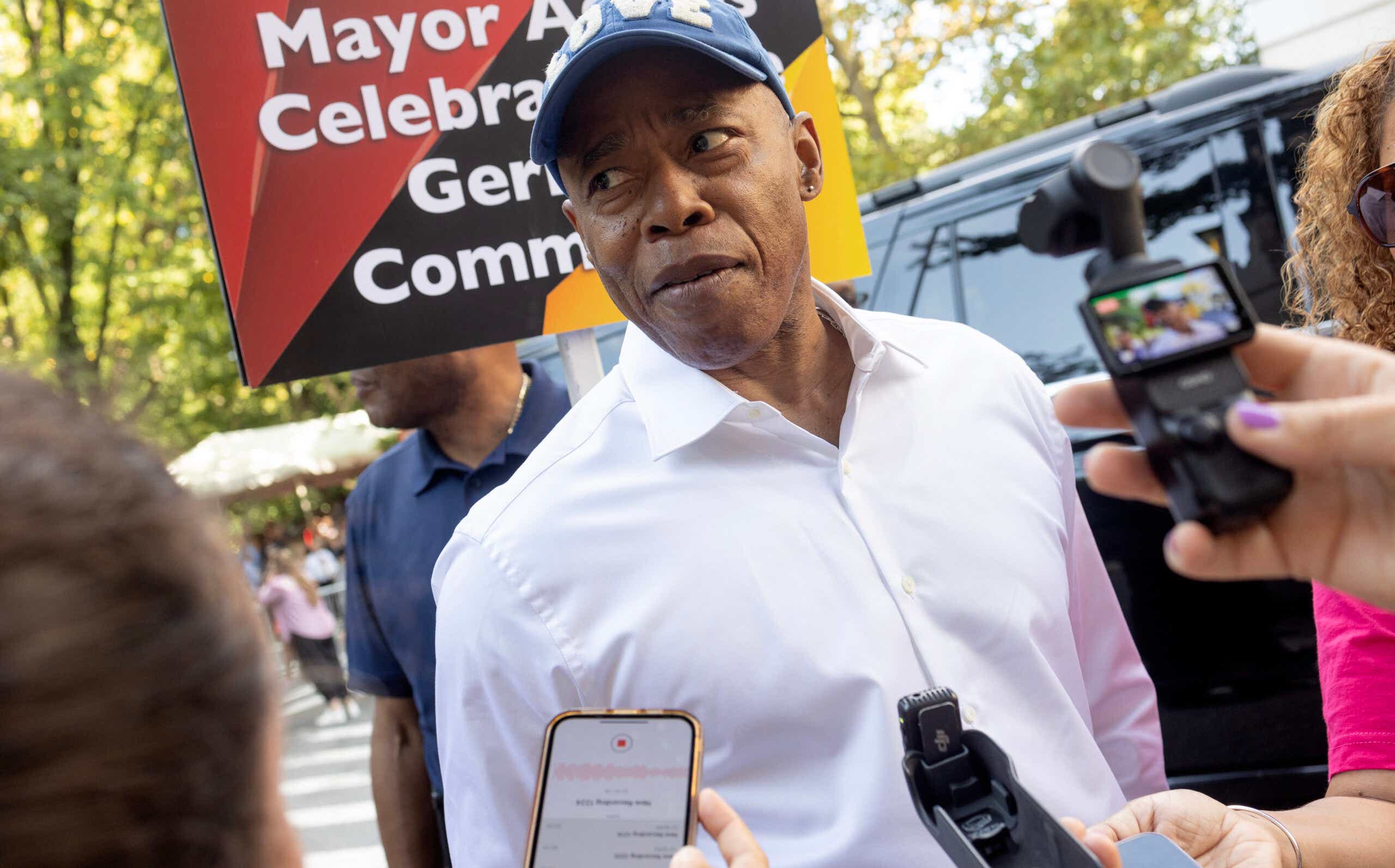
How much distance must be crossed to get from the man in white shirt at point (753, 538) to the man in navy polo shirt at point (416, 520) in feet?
3.05

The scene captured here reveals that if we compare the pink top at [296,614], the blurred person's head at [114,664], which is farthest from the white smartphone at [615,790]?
the pink top at [296,614]

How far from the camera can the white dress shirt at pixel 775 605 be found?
5.01ft

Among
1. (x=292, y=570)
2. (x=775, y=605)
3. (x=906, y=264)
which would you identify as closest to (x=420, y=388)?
(x=775, y=605)

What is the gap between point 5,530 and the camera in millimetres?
646

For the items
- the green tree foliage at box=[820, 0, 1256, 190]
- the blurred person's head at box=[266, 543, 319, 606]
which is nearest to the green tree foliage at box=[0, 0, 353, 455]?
the blurred person's head at box=[266, 543, 319, 606]

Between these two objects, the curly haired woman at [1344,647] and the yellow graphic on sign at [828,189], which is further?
the yellow graphic on sign at [828,189]

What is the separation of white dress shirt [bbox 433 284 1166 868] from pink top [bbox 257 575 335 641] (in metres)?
8.54

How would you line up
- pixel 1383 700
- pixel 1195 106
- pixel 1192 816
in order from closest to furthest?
pixel 1192 816
pixel 1383 700
pixel 1195 106

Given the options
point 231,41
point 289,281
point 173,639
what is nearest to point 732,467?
point 289,281

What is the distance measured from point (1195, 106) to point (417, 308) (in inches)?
103

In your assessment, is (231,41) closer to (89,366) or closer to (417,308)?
(417,308)

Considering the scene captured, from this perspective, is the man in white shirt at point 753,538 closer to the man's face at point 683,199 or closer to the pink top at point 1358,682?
the man's face at point 683,199

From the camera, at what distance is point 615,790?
1.12 m

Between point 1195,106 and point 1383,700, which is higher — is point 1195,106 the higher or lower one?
the higher one
